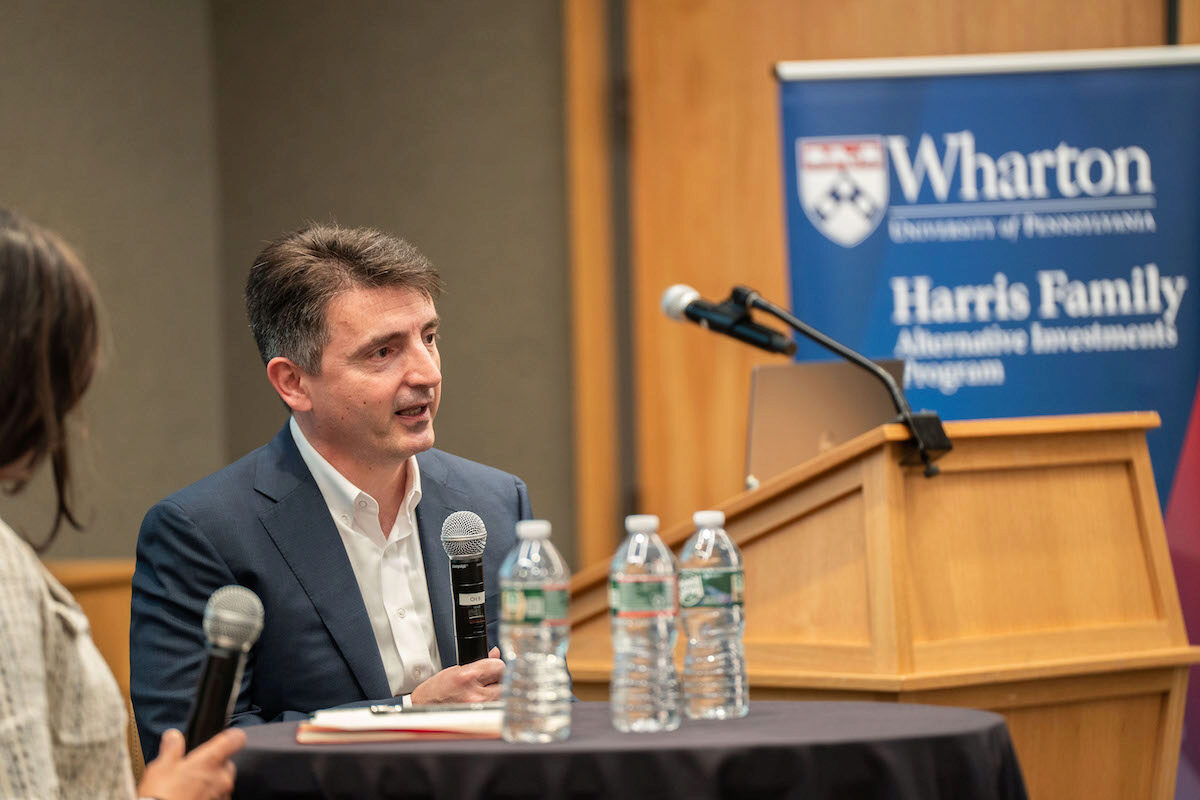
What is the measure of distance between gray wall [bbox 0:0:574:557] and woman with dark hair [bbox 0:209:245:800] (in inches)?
138

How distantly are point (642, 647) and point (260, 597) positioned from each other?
0.86 metres

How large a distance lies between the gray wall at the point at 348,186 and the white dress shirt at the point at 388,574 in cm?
267

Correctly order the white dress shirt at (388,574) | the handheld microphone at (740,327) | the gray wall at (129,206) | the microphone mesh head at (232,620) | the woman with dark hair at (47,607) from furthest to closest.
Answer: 1. the gray wall at (129,206)
2. the handheld microphone at (740,327)
3. the white dress shirt at (388,574)
4. the microphone mesh head at (232,620)
5. the woman with dark hair at (47,607)

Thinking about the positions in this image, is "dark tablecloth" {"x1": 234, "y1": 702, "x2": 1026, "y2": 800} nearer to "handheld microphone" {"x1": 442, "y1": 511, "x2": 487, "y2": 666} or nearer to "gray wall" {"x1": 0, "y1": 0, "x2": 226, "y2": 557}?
"handheld microphone" {"x1": 442, "y1": 511, "x2": 487, "y2": 666}

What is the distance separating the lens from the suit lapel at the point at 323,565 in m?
2.27

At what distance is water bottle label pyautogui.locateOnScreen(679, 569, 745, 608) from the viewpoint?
177 cm

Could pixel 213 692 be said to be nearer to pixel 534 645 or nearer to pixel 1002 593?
pixel 534 645

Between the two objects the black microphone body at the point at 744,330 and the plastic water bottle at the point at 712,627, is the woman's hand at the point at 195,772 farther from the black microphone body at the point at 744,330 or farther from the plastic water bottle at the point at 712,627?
the black microphone body at the point at 744,330

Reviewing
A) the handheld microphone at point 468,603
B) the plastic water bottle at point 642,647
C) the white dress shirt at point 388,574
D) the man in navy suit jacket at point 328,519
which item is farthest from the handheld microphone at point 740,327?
the plastic water bottle at point 642,647

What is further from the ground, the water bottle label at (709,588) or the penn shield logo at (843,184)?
the penn shield logo at (843,184)

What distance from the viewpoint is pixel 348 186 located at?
5.26 metres

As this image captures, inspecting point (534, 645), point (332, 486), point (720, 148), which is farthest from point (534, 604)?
point (720, 148)

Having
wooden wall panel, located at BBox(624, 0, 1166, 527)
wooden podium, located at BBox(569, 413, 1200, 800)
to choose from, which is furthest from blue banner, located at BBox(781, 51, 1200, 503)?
wooden podium, located at BBox(569, 413, 1200, 800)

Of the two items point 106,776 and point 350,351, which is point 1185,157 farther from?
point 106,776
